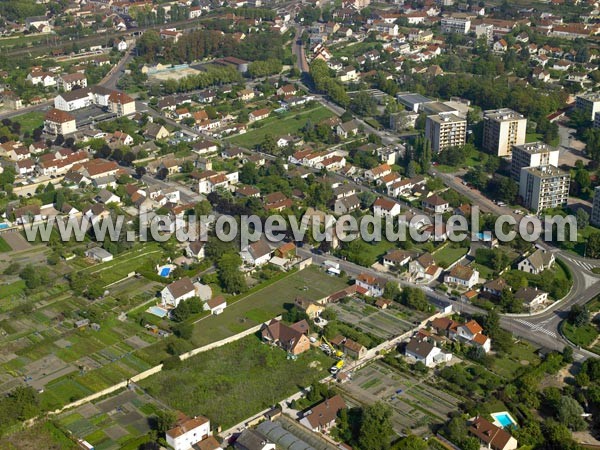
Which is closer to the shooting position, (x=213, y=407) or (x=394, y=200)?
(x=213, y=407)

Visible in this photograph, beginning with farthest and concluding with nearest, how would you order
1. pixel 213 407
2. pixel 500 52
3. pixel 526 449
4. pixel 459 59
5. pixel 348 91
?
pixel 500 52 < pixel 459 59 < pixel 348 91 < pixel 213 407 < pixel 526 449

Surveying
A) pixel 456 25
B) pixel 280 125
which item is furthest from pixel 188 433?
pixel 456 25

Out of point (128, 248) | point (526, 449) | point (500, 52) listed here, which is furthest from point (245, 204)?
point (500, 52)

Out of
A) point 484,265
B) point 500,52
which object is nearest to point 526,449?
point 484,265

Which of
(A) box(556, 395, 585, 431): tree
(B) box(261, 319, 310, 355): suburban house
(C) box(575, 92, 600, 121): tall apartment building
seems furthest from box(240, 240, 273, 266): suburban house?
(C) box(575, 92, 600, 121): tall apartment building

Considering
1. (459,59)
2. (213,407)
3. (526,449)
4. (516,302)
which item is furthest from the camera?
(459,59)

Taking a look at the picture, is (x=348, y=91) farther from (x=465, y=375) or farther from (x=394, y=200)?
(x=465, y=375)

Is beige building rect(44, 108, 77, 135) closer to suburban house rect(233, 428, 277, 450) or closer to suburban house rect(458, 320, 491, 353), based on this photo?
suburban house rect(458, 320, 491, 353)
